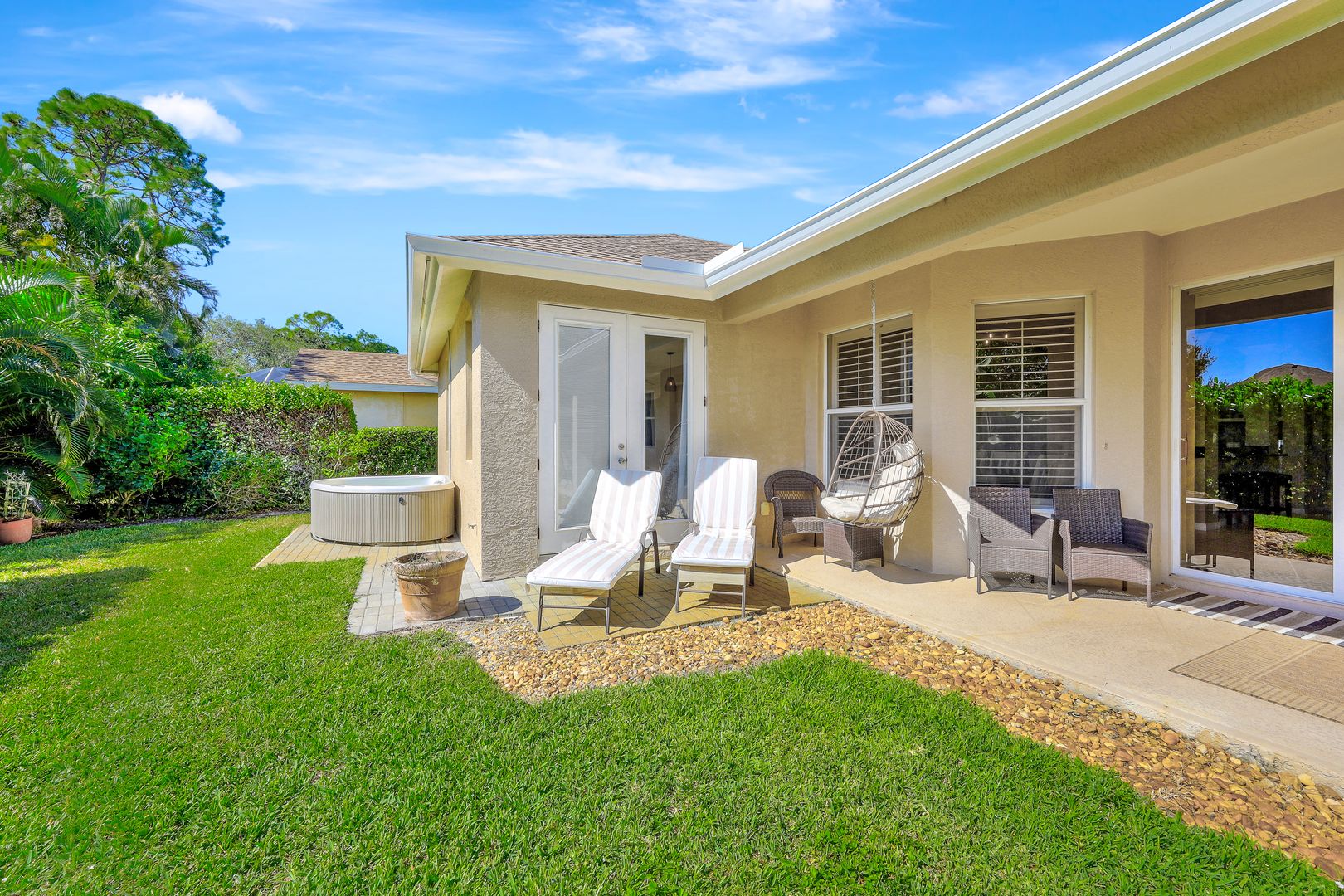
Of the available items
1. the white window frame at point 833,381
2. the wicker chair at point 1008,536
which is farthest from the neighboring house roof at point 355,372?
the wicker chair at point 1008,536

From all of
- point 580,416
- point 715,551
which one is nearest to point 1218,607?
point 715,551

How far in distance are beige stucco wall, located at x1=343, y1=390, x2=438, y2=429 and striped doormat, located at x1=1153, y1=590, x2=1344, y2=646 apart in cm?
1961

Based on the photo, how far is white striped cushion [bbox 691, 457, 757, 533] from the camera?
228 inches

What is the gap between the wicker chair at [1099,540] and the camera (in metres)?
4.68

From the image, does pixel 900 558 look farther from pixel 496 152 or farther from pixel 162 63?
pixel 162 63

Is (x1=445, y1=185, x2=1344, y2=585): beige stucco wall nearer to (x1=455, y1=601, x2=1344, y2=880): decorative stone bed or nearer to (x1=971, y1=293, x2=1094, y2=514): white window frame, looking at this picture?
(x1=971, y1=293, x2=1094, y2=514): white window frame

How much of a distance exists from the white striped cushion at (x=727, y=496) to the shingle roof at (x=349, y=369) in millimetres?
14059

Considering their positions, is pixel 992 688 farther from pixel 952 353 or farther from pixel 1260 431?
pixel 1260 431

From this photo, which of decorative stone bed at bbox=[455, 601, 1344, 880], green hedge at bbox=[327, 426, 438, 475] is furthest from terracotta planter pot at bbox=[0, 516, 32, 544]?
decorative stone bed at bbox=[455, 601, 1344, 880]

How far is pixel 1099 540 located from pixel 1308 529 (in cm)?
140

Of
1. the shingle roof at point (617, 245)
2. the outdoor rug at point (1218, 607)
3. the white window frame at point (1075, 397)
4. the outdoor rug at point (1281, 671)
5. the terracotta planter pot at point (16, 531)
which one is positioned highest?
the shingle roof at point (617, 245)

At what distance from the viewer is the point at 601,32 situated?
21.8 ft

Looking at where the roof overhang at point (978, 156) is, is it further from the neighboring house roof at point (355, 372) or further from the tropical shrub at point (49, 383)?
the neighboring house roof at point (355, 372)

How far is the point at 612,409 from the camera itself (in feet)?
20.8
